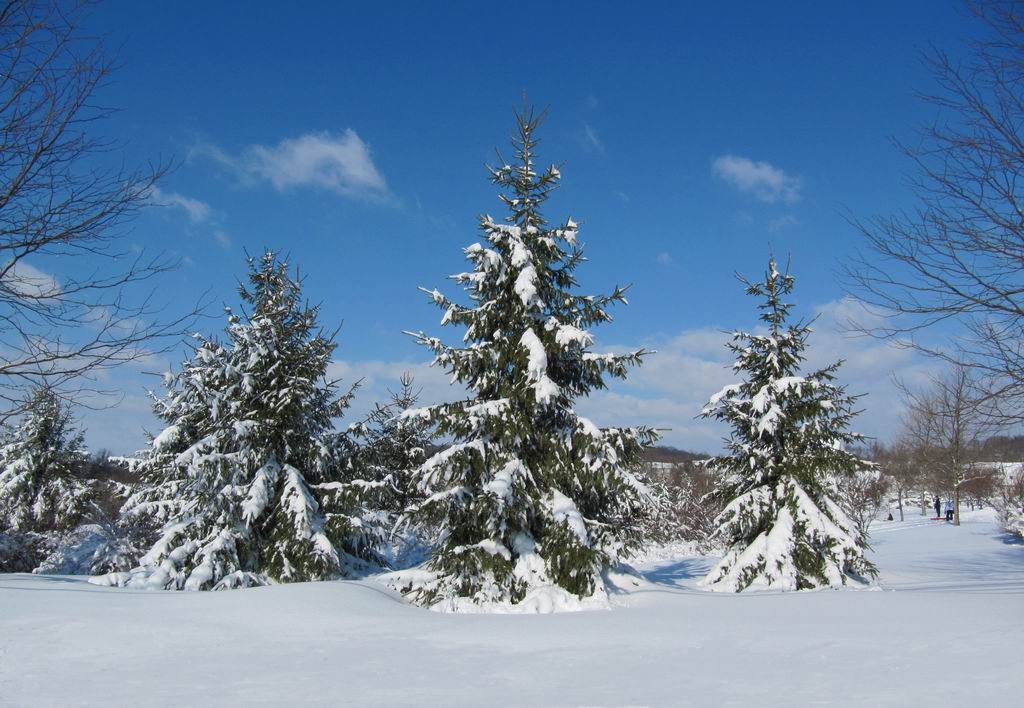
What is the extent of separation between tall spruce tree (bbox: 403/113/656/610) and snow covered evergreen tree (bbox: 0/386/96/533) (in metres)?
21.8

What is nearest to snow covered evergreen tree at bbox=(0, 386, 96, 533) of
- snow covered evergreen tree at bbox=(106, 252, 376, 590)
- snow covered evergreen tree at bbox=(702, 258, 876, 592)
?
snow covered evergreen tree at bbox=(106, 252, 376, 590)

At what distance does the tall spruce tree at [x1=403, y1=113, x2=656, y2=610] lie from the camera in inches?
420

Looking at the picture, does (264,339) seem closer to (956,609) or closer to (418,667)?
(418,667)

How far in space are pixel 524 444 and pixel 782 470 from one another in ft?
24.9

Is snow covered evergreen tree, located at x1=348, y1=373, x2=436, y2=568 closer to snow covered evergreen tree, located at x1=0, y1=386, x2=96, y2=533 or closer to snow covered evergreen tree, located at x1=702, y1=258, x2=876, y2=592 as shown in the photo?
snow covered evergreen tree, located at x1=702, y1=258, x2=876, y2=592

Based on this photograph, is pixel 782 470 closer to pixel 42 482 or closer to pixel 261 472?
pixel 261 472

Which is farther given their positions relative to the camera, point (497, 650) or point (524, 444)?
point (524, 444)

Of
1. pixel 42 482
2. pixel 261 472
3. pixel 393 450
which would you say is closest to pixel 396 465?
pixel 393 450

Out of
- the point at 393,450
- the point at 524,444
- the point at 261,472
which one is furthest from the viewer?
the point at 393,450

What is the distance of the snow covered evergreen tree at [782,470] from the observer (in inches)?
571

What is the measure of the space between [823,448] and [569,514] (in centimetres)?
856

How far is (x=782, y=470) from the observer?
15430 mm

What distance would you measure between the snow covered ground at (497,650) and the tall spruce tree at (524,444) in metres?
1.11

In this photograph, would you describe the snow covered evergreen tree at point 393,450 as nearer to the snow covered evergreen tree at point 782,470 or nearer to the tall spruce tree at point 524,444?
the tall spruce tree at point 524,444
